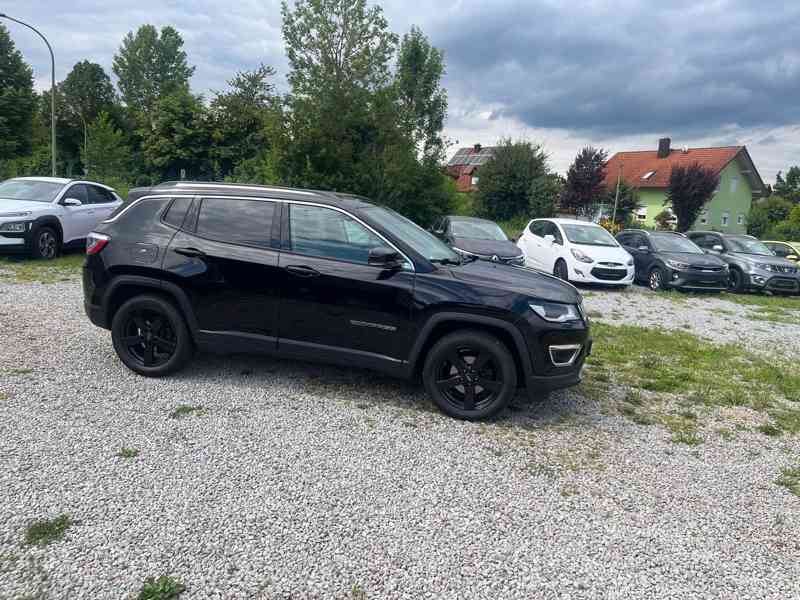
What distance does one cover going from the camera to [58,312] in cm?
706

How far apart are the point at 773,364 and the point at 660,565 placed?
531 cm

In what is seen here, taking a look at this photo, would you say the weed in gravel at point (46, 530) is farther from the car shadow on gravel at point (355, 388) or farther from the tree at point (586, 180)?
the tree at point (586, 180)

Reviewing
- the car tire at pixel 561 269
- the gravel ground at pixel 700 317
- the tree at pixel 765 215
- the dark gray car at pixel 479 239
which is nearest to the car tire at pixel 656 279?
the gravel ground at pixel 700 317

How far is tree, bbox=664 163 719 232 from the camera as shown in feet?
112

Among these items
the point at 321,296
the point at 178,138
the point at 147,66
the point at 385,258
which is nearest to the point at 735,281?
the point at 385,258

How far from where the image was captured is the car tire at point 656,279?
520 inches

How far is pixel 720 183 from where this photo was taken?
42469 mm

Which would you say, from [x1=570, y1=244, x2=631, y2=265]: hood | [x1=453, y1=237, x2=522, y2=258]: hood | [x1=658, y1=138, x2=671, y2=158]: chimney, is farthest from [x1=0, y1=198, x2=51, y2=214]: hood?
[x1=658, y1=138, x2=671, y2=158]: chimney

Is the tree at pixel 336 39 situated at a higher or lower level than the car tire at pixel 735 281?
higher

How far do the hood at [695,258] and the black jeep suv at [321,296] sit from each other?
33.0 feet

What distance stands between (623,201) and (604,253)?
2487cm

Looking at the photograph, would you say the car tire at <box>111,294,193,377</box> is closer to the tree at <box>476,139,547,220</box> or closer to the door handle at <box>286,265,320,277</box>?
the door handle at <box>286,265,320,277</box>

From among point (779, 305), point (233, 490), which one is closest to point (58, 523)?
point (233, 490)

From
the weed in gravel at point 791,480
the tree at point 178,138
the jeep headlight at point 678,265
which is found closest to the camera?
the weed in gravel at point 791,480
